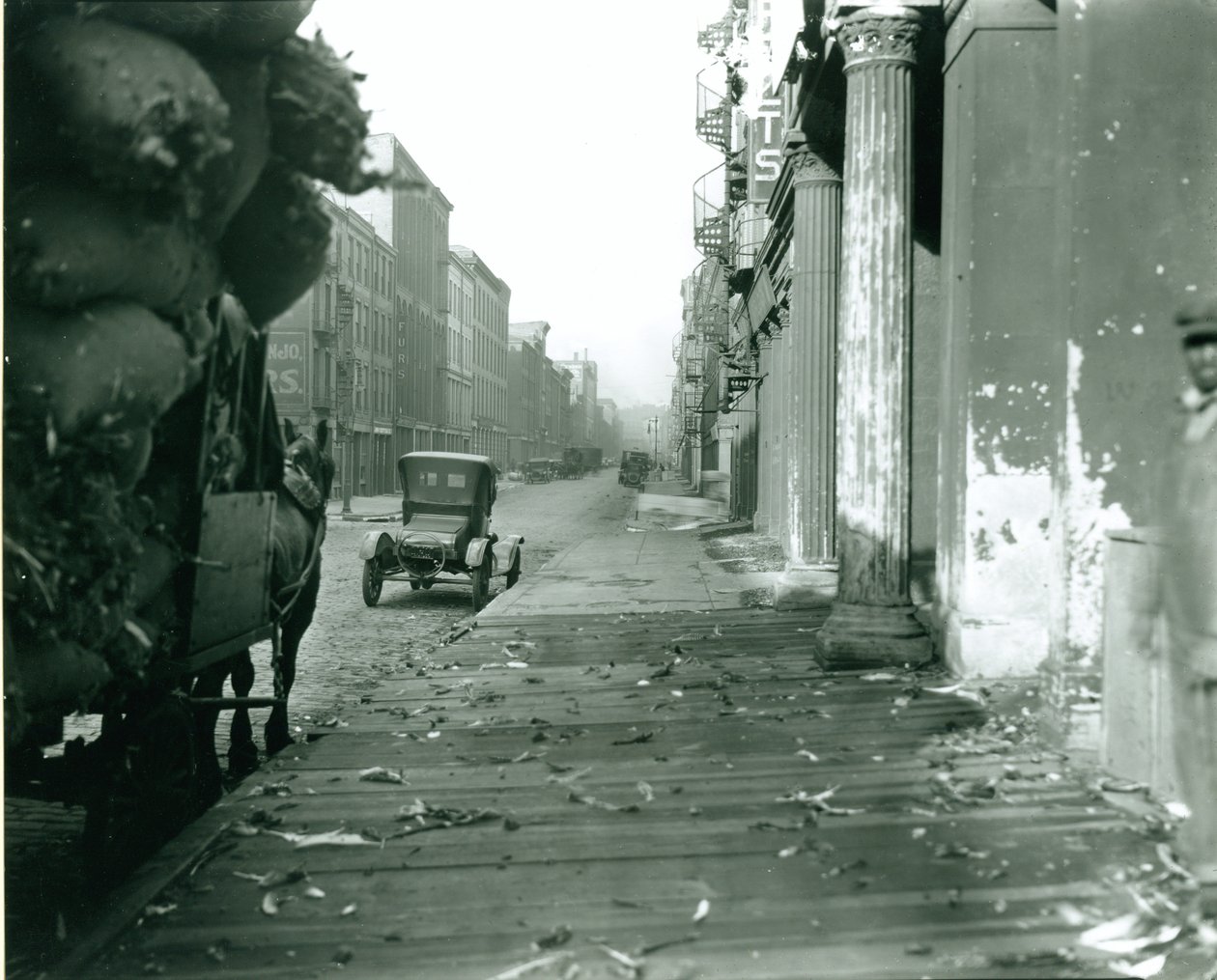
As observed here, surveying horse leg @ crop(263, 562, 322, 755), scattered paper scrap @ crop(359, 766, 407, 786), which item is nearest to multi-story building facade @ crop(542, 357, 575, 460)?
horse leg @ crop(263, 562, 322, 755)

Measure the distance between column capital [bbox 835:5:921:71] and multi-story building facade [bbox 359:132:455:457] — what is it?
319cm

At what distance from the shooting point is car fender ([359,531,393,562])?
1308 centimetres

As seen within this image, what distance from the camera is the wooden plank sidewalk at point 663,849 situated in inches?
118

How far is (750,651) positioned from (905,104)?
408 cm

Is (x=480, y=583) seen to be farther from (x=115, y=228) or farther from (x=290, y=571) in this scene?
(x=115, y=228)

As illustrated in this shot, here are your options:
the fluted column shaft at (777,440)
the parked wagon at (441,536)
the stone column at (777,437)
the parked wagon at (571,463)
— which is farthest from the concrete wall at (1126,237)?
the parked wagon at (571,463)

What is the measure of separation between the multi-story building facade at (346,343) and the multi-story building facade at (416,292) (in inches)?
5.8

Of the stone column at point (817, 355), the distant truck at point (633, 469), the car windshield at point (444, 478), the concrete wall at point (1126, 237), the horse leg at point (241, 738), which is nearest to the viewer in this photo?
the concrete wall at point (1126, 237)

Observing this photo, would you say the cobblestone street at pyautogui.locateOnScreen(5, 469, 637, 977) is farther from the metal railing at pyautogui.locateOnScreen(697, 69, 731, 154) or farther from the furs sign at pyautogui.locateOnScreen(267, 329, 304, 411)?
the metal railing at pyautogui.locateOnScreen(697, 69, 731, 154)

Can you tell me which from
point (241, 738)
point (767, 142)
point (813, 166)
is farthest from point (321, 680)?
point (767, 142)

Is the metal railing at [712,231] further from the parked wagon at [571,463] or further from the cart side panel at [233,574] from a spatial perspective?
the parked wagon at [571,463]

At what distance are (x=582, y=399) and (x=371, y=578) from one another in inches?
4930

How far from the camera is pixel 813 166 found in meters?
10.8

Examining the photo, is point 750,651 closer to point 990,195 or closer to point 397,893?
point 990,195
